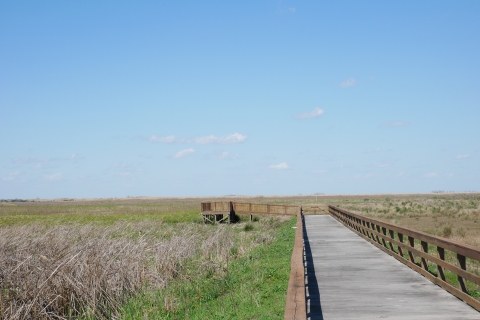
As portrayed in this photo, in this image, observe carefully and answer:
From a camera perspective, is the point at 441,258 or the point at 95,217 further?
the point at 95,217

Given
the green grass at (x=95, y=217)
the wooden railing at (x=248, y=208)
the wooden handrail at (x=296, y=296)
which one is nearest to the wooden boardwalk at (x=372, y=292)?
the wooden handrail at (x=296, y=296)

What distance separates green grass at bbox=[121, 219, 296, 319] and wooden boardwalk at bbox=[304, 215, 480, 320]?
0.67m

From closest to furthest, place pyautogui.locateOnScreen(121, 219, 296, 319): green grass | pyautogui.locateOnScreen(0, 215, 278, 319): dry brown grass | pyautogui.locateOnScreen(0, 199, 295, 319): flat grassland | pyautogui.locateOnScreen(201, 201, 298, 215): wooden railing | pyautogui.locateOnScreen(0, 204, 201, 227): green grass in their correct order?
pyautogui.locateOnScreen(121, 219, 296, 319): green grass → pyautogui.locateOnScreen(0, 199, 295, 319): flat grassland → pyautogui.locateOnScreen(0, 215, 278, 319): dry brown grass → pyautogui.locateOnScreen(0, 204, 201, 227): green grass → pyautogui.locateOnScreen(201, 201, 298, 215): wooden railing

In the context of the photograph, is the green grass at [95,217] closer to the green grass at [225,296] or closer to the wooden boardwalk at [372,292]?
the green grass at [225,296]

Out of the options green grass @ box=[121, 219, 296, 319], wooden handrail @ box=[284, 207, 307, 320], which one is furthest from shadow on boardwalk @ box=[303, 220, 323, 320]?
wooden handrail @ box=[284, 207, 307, 320]

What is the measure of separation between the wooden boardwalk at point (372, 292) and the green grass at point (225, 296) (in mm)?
669

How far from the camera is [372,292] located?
29.3ft

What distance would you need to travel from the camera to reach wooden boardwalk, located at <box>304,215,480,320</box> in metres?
7.32

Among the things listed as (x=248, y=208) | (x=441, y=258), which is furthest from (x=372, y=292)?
(x=248, y=208)

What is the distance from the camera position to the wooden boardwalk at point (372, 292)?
24.0 feet

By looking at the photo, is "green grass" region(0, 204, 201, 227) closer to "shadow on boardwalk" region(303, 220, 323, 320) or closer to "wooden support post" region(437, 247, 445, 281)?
"shadow on boardwalk" region(303, 220, 323, 320)

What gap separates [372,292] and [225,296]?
345 centimetres

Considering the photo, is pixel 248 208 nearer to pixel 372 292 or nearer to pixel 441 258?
pixel 441 258

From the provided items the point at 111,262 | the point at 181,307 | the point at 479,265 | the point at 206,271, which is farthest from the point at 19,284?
the point at 479,265
